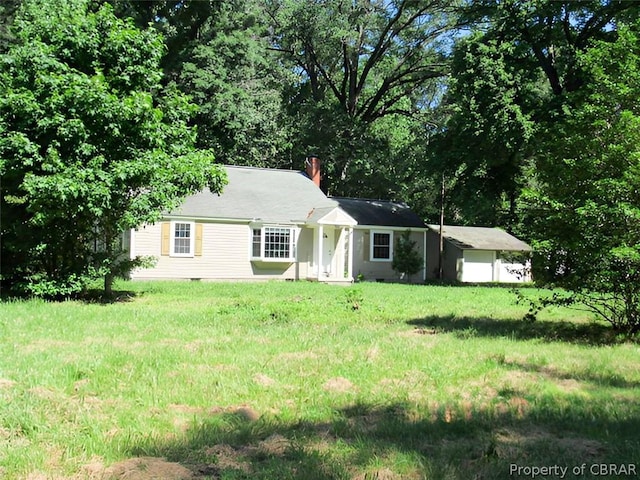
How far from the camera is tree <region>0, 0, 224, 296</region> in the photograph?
1209cm

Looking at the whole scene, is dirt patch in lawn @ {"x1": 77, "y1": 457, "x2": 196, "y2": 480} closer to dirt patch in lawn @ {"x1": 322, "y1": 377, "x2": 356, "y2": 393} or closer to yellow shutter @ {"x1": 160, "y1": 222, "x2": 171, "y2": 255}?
dirt patch in lawn @ {"x1": 322, "y1": 377, "x2": 356, "y2": 393}

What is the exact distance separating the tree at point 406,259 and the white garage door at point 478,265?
11.4ft

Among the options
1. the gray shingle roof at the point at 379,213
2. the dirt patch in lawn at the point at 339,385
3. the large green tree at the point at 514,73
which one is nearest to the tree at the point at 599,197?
the dirt patch in lawn at the point at 339,385

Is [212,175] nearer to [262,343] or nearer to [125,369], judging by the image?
[262,343]

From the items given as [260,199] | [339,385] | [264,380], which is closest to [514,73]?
[260,199]

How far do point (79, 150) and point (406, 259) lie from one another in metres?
16.4

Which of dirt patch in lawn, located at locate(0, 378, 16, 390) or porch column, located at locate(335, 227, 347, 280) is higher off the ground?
porch column, located at locate(335, 227, 347, 280)

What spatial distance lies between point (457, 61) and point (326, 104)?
466 inches

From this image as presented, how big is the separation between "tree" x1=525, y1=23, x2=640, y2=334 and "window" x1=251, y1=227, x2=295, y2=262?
44.9ft

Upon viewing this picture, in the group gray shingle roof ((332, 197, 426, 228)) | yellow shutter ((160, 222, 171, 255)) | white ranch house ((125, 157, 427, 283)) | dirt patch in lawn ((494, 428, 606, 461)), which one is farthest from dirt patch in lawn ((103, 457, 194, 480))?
gray shingle roof ((332, 197, 426, 228))

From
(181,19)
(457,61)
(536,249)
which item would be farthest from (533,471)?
(181,19)

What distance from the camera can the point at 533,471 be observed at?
12.9ft

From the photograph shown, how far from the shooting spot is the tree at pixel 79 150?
1209 cm

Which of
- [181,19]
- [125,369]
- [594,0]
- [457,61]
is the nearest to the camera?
[125,369]
